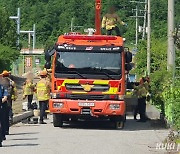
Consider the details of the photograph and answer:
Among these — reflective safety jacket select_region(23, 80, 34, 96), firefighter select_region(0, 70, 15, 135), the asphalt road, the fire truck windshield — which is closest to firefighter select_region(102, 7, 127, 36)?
the asphalt road

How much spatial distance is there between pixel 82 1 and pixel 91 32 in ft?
209

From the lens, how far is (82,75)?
Result: 20.6 m

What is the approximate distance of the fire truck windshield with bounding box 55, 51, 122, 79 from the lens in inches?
813

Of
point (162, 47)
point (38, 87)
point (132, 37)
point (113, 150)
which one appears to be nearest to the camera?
point (113, 150)

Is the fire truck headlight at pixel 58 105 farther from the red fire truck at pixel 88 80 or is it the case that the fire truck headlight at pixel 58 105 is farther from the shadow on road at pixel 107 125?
the shadow on road at pixel 107 125

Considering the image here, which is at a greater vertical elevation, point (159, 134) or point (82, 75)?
point (82, 75)

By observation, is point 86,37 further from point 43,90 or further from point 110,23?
point 110,23

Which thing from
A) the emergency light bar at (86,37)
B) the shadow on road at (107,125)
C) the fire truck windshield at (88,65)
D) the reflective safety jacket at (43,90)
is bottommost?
the shadow on road at (107,125)

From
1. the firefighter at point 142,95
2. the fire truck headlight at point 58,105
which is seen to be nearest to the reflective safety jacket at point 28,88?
the firefighter at point 142,95

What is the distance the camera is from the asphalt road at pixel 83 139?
1533 cm

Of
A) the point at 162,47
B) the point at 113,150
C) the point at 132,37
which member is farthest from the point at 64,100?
the point at 132,37

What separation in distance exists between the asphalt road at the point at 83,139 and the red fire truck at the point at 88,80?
73 cm

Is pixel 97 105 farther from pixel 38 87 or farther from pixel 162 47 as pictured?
pixel 162 47

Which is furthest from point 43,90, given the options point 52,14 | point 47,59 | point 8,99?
point 52,14
